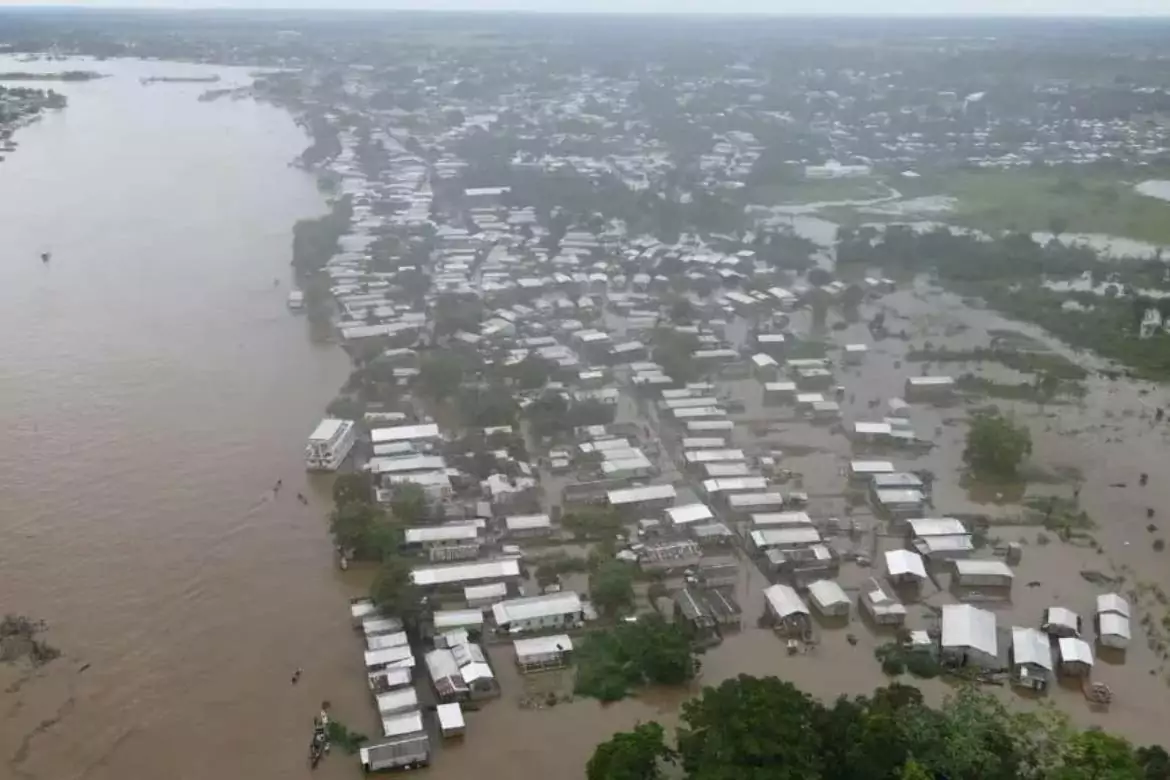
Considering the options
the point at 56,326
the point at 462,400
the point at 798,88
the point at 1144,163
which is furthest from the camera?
the point at 798,88

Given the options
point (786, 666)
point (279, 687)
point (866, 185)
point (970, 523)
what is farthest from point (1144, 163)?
point (279, 687)

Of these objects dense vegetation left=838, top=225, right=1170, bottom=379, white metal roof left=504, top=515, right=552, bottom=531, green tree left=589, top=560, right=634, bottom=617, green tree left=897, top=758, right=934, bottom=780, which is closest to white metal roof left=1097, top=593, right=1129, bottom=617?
green tree left=897, top=758, right=934, bottom=780

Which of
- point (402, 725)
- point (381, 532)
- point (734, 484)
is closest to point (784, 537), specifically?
point (734, 484)

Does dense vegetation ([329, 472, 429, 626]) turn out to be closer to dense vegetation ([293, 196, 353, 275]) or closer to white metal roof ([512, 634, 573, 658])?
white metal roof ([512, 634, 573, 658])

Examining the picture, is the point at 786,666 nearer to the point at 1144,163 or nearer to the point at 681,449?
the point at 681,449

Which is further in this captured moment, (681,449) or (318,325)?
(318,325)

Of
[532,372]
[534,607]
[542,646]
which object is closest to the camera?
[542,646]

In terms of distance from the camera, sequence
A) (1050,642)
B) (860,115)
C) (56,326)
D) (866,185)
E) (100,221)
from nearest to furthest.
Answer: (1050,642), (56,326), (100,221), (866,185), (860,115)

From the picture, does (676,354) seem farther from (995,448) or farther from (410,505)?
(410,505)
